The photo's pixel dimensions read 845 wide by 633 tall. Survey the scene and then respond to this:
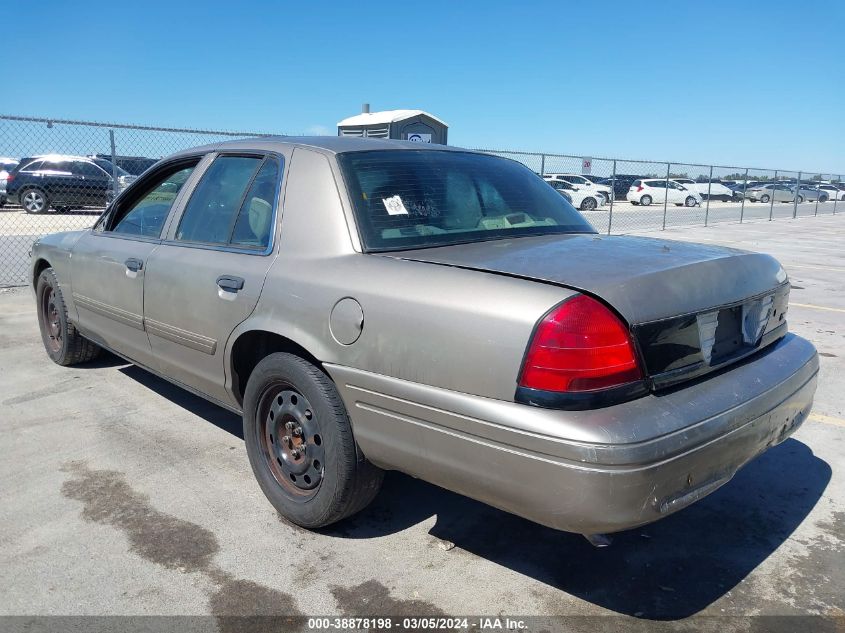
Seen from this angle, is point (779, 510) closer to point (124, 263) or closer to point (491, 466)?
point (491, 466)

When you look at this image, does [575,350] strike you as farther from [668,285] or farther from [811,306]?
[811,306]

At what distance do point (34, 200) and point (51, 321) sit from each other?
14875 mm

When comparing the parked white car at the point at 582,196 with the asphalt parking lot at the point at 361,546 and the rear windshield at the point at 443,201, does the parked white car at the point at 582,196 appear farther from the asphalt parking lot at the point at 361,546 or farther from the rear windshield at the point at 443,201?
the asphalt parking lot at the point at 361,546

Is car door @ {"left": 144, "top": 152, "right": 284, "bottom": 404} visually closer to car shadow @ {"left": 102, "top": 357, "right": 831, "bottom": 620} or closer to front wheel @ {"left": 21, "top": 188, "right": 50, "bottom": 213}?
car shadow @ {"left": 102, "top": 357, "right": 831, "bottom": 620}

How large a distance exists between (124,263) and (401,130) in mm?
12860

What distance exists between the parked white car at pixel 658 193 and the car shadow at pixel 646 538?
30.4 metres

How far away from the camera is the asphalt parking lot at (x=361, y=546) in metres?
2.51

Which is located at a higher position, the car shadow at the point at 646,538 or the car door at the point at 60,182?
the car door at the point at 60,182

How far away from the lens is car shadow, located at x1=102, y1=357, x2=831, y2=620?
8.52ft

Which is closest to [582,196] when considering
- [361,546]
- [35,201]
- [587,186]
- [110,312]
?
[587,186]

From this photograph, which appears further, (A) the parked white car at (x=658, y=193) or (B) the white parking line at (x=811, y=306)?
(A) the parked white car at (x=658, y=193)

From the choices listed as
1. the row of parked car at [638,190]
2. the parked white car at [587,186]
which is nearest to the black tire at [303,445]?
the row of parked car at [638,190]

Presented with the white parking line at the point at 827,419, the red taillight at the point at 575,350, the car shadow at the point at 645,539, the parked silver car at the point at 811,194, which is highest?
the red taillight at the point at 575,350

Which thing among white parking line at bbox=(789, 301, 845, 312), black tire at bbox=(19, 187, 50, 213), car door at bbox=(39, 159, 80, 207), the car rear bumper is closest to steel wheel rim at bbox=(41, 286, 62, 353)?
the car rear bumper
